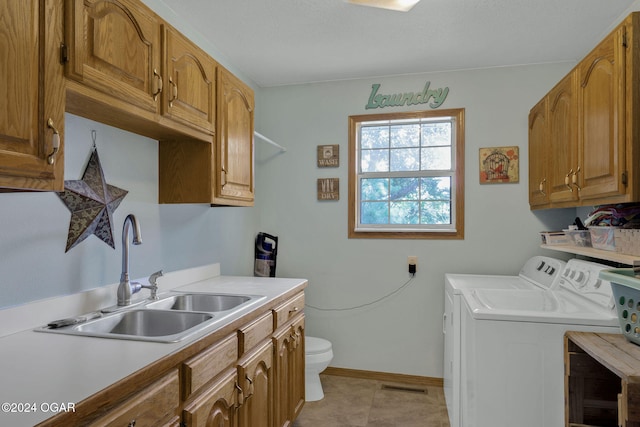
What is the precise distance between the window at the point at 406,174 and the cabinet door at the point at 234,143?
1.09 metres

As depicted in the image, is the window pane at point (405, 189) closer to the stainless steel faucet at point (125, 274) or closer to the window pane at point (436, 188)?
the window pane at point (436, 188)

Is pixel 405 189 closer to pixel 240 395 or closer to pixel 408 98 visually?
pixel 408 98

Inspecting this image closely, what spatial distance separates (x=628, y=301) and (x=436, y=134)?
2.05 meters

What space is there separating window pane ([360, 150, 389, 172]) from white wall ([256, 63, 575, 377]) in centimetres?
18

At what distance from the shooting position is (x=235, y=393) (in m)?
1.54

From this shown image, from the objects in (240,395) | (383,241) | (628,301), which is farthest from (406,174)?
(240,395)

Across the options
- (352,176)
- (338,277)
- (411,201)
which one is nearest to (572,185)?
(411,201)

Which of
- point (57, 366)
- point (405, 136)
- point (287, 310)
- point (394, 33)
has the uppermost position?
point (394, 33)

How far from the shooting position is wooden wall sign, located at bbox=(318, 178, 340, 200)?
10.7 ft

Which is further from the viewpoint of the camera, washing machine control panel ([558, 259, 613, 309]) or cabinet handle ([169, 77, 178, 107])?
washing machine control panel ([558, 259, 613, 309])

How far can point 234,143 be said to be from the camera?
2.25m

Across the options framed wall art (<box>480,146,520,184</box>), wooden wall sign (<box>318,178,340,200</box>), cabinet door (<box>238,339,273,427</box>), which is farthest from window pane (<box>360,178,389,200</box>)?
cabinet door (<box>238,339,273,427</box>)

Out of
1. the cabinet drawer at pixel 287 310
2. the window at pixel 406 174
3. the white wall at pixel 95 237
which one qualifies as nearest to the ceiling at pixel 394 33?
the window at pixel 406 174

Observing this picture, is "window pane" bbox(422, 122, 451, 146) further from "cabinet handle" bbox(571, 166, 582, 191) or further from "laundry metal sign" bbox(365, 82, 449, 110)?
"cabinet handle" bbox(571, 166, 582, 191)
